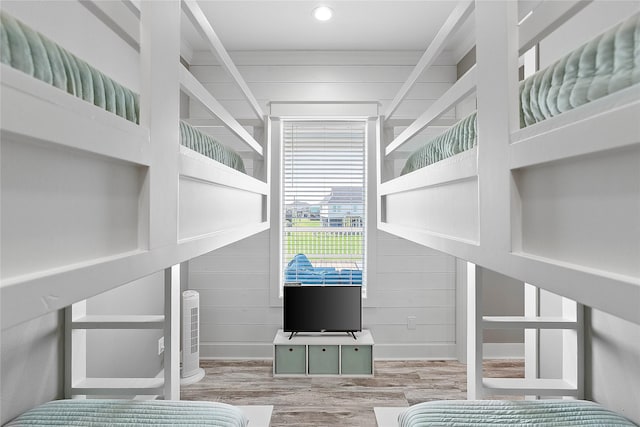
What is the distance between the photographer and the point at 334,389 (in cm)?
295

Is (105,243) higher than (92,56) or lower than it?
lower

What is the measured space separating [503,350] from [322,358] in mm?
1613

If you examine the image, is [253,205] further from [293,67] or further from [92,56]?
[293,67]

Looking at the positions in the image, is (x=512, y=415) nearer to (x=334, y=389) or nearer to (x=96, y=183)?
(x=96, y=183)

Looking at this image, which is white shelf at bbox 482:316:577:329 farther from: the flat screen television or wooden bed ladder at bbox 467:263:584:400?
the flat screen television

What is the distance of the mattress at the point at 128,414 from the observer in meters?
1.35

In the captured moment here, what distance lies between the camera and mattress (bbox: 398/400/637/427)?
1387 millimetres

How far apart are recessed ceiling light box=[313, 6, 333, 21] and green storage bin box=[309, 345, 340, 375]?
8.32 feet

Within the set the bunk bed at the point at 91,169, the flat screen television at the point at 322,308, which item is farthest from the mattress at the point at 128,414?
the flat screen television at the point at 322,308

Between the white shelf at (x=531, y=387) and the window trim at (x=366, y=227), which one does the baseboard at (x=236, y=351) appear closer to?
the window trim at (x=366, y=227)

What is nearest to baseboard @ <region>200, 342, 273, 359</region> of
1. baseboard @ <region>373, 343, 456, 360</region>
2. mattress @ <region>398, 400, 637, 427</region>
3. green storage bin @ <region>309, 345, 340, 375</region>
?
green storage bin @ <region>309, 345, 340, 375</region>

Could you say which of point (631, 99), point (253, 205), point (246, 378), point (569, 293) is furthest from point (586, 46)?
point (246, 378)

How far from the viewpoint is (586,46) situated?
62cm

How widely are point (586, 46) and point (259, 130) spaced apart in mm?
2394
